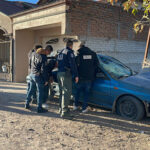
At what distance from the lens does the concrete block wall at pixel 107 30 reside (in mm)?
8719

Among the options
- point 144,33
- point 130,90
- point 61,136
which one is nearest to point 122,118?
point 130,90

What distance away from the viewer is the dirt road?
388cm

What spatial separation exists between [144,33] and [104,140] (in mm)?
8583

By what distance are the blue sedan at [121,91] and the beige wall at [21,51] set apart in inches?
262

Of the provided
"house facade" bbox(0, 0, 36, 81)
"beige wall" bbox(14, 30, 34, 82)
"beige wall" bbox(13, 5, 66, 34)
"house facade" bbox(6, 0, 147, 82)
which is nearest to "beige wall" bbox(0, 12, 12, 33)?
"house facade" bbox(0, 0, 36, 81)

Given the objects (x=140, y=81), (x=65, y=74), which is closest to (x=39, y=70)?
(x=65, y=74)

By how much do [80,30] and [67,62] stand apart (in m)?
3.98

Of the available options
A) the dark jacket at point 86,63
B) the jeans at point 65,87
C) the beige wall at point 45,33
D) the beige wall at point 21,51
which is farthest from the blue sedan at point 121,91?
the beige wall at point 21,51

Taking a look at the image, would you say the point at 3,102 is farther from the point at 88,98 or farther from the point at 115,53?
the point at 115,53

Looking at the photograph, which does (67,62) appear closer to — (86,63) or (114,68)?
(86,63)

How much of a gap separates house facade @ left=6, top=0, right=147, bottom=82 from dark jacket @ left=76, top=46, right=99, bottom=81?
125 inches

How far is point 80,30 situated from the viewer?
890cm

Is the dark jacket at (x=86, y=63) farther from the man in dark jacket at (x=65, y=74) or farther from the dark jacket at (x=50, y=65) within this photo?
the dark jacket at (x=50, y=65)

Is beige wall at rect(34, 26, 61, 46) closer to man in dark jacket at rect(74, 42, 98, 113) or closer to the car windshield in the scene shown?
the car windshield
